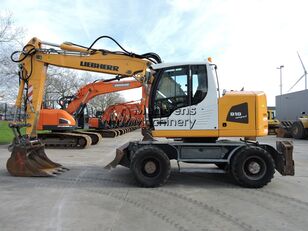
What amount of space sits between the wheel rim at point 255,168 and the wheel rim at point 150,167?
77.7 inches

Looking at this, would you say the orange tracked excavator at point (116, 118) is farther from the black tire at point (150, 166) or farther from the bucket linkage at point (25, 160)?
the black tire at point (150, 166)

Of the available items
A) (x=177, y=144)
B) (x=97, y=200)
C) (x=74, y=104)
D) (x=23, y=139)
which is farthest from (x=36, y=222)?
(x=74, y=104)

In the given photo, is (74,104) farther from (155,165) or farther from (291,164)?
(291,164)

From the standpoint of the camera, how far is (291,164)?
326 inches

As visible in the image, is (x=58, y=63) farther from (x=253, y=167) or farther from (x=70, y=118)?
(x=253, y=167)

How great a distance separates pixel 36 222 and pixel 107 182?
3.13 meters

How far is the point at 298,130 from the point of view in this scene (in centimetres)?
2578

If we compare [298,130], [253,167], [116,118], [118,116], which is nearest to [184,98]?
[253,167]

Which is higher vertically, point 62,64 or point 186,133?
point 62,64

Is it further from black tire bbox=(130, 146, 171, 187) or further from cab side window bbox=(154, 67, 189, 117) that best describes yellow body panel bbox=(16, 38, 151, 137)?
black tire bbox=(130, 146, 171, 187)

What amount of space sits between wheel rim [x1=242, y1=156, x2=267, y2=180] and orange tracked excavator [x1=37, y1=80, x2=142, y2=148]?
8.01 m

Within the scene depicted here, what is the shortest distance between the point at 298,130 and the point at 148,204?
71.4ft

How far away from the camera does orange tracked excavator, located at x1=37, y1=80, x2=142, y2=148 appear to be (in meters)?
15.8

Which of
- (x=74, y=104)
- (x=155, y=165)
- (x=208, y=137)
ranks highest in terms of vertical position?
(x=74, y=104)
